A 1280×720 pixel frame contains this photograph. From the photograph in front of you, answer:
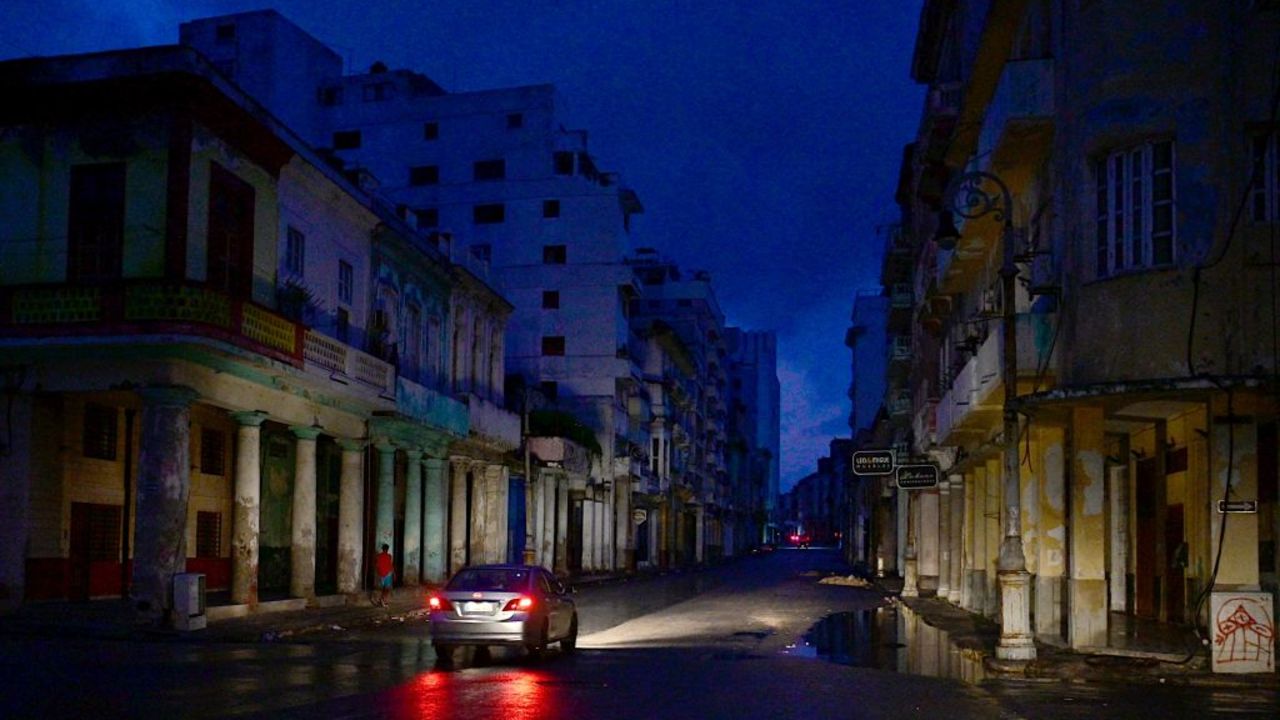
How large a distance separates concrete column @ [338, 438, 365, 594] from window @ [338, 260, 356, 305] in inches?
145

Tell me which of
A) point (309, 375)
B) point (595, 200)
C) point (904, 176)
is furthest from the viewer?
point (595, 200)

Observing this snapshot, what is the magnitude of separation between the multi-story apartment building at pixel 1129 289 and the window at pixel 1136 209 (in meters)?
0.03

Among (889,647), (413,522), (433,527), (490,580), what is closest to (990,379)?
(889,647)

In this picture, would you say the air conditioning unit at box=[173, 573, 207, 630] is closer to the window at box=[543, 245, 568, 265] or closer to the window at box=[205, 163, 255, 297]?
the window at box=[205, 163, 255, 297]

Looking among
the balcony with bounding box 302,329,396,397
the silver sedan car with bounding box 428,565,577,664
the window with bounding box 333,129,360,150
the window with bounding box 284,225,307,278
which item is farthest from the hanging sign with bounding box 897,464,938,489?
the window with bounding box 333,129,360,150

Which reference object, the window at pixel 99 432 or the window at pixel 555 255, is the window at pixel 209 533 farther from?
the window at pixel 555 255

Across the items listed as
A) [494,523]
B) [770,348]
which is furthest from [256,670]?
[770,348]

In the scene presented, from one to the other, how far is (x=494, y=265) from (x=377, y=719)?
5263 cm

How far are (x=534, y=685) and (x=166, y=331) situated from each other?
1118cm

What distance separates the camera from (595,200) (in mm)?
62312

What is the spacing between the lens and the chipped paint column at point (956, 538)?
37.5m

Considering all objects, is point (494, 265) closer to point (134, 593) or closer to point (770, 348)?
point (134, 593)

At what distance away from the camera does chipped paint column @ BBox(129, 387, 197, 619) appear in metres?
23.5

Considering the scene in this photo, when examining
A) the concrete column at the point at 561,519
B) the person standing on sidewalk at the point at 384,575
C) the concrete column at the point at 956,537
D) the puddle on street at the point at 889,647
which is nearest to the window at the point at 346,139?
the concrete column at the point at 561,519
